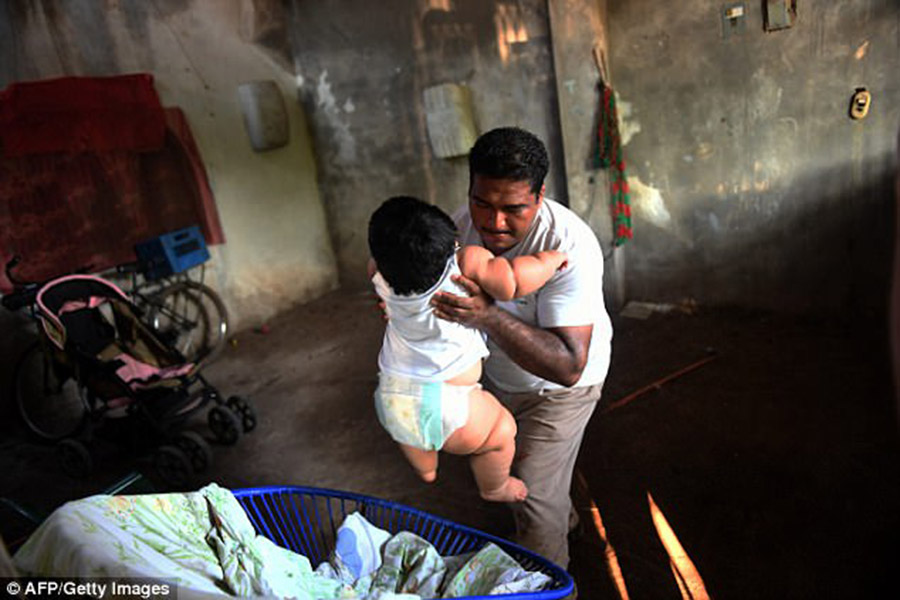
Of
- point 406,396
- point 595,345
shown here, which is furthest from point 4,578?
point 595,345

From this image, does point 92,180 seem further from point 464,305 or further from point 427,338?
point 464,305

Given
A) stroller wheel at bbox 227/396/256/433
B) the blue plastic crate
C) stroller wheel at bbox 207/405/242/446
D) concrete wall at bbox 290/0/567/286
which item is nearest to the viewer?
stroller wheel at bbox 207/405/242/446

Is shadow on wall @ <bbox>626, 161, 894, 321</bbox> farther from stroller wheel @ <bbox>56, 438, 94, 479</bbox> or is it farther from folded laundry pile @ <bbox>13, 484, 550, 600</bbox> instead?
stroller wheel @ <bbox>56, 438, 94, 479</bbox>

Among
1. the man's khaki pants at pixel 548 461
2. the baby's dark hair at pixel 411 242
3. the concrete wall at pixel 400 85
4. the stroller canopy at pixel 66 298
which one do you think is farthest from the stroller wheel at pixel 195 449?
the concrete wall at pixel 400 85

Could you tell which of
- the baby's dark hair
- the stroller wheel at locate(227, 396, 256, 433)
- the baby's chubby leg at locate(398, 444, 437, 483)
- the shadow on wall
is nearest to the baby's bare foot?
the baby's chubby leg at locate(398, 444, 437, 483)

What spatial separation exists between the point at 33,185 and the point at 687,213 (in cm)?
527

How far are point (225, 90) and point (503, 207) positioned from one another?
490 centimetres

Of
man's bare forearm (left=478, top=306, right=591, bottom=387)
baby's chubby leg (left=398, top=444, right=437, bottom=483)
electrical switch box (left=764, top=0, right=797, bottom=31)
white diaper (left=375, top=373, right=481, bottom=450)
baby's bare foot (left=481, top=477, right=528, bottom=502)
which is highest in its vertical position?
electrical switch box (left=764, top=0, right=797, bottom=31)

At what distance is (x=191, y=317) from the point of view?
557cm

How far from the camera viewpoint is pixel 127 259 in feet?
16.6

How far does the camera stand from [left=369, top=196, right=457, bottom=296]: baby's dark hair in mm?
1688

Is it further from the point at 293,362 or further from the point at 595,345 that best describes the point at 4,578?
the point at 293,362

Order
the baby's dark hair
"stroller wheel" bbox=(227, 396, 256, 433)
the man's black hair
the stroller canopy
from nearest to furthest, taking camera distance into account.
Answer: the baby's dark hair → the man's black hair → the stroller canopy → "stroller wheel" bbox=(227, 396, 256, 433)

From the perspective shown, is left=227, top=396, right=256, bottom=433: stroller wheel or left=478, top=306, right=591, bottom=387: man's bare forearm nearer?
left=478, top=306, right=591, bottom=387: man's bare forearm
